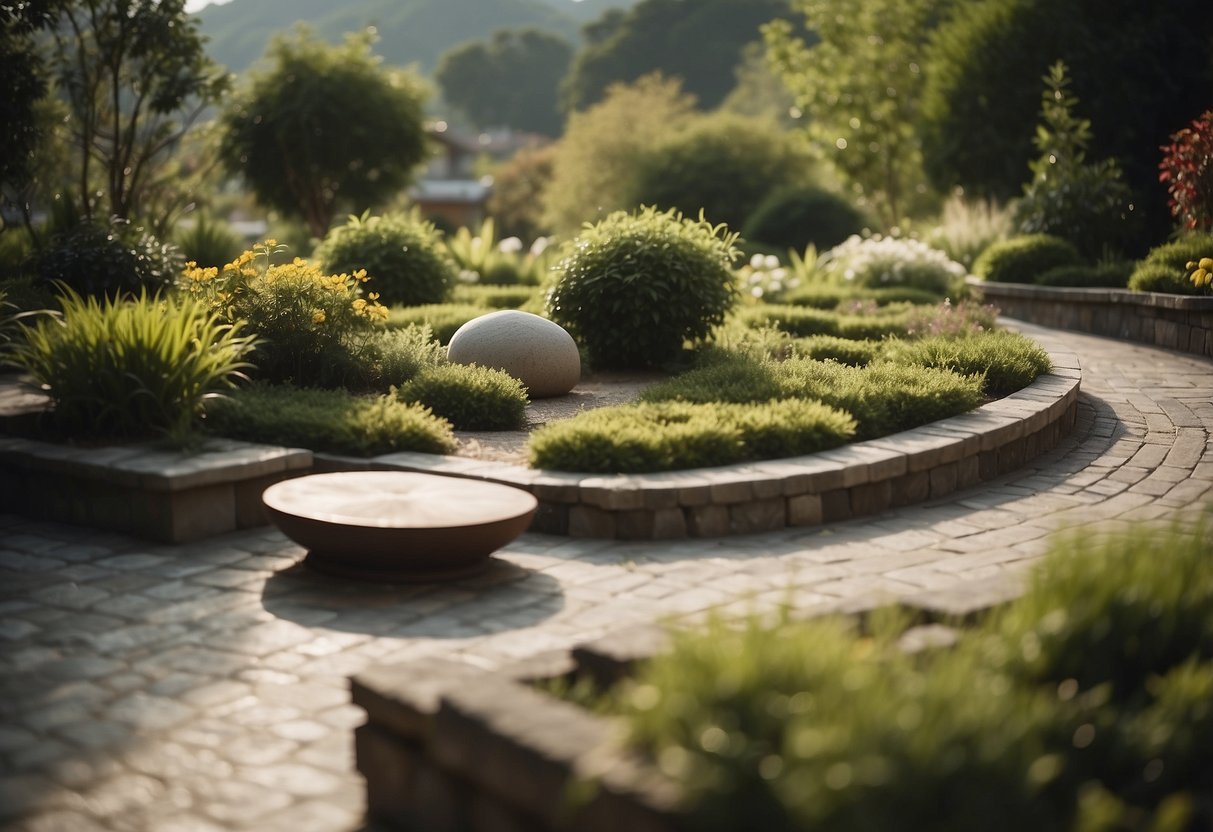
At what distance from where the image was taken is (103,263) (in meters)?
9.96

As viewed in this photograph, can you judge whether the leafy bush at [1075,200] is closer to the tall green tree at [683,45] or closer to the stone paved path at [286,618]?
the stone paved path at [286,618]

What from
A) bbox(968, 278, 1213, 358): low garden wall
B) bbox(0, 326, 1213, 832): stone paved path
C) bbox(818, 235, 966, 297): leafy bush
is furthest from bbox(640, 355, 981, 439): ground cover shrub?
bbox(818, 235, 966, 297): leafy bush

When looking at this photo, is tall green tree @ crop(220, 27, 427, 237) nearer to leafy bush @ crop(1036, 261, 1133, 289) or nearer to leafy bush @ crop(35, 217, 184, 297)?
leafy bush @ crop(35, 217, 184, 297)

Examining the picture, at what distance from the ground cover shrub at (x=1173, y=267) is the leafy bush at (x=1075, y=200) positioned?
2.68 m

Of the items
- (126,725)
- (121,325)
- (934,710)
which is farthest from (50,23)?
(934,710)

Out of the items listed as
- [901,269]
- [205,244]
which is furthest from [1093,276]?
[205,244]

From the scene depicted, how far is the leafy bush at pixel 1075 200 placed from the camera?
49.5 feet

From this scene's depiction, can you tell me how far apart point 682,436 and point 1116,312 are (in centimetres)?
800

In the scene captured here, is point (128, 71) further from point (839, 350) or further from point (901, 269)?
point (839, 350)

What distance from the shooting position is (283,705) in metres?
3.79

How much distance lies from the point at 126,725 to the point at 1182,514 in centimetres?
483

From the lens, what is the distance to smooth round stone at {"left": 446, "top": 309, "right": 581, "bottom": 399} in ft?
27.8

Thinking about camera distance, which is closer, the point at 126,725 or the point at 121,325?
the point at 126,725

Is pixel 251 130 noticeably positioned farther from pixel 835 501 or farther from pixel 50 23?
pixel 835 501
